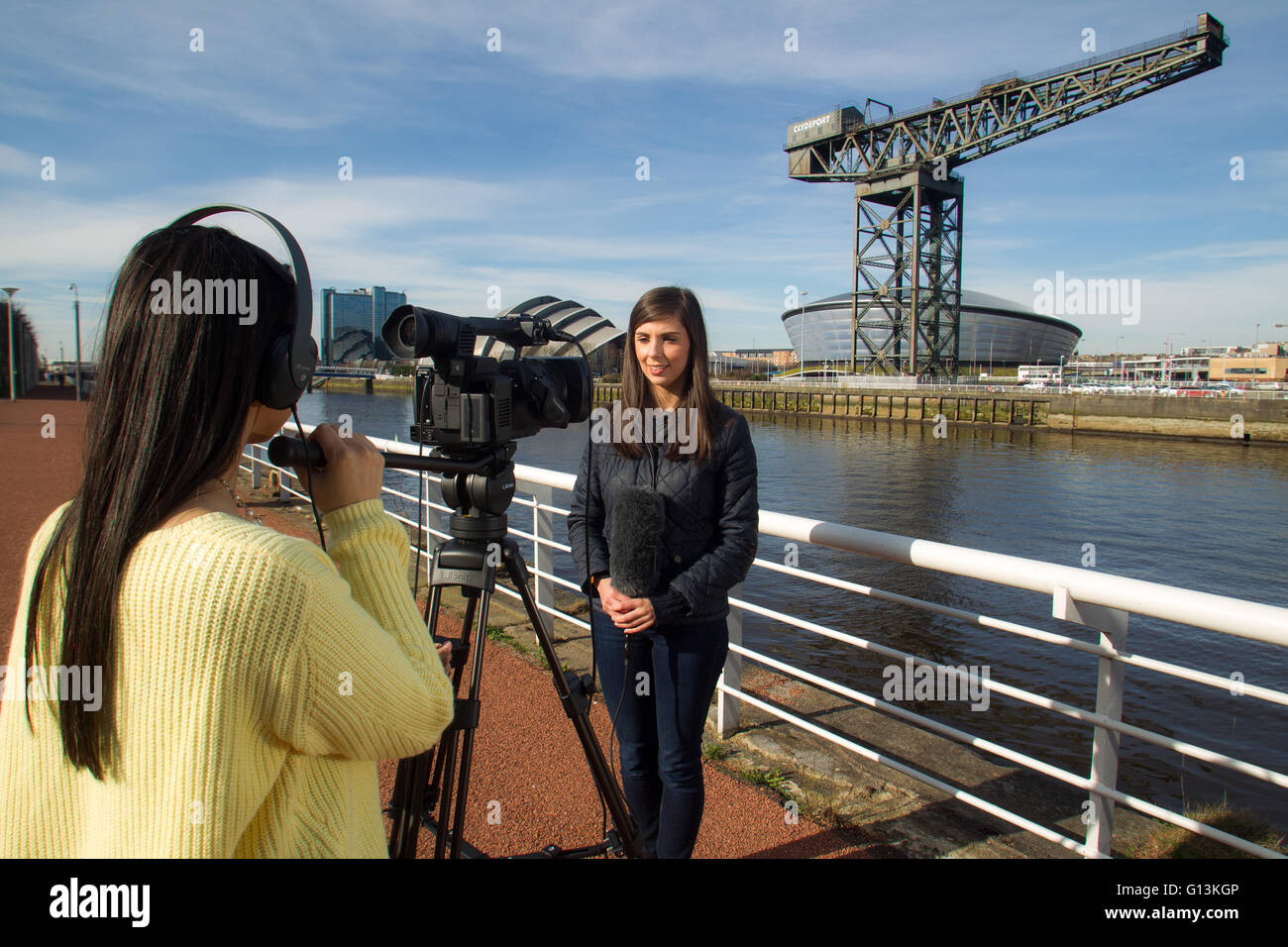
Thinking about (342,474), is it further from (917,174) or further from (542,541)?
(917,174)

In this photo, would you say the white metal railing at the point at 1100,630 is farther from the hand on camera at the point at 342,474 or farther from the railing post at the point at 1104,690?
the hand on camera at the point at 342,474

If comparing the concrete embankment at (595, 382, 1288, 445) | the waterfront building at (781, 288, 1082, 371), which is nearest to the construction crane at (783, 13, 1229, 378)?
the concrete embankment at (595, 382, 1288, 445)

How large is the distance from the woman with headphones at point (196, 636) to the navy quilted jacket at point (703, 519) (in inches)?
45.7

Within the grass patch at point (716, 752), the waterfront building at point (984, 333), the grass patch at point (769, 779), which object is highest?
the waterfront building at point (984, 333)

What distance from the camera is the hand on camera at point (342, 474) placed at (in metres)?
1.09

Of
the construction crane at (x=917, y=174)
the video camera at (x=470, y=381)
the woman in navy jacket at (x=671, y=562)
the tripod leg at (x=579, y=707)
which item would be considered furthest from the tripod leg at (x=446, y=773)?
the construction crane at (x=917, y=174)

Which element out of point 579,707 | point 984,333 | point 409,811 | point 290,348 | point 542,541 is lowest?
point 409,811

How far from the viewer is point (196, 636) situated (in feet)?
2.74

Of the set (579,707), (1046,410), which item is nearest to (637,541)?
(579,707)

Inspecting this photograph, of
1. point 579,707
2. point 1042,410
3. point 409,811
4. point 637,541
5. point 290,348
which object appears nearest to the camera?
point 290,348

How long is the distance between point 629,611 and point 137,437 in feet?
4.59

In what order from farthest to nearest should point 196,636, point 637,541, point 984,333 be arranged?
point 984,333, point 637,541, point 196,636
